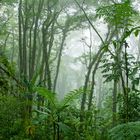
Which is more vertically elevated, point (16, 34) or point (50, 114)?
point (16, 34)

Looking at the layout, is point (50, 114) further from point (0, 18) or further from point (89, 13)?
point (0, 18)

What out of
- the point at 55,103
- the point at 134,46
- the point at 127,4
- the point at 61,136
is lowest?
the point at 61,136

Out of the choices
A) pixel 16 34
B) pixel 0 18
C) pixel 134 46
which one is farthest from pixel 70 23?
pixel 134 46

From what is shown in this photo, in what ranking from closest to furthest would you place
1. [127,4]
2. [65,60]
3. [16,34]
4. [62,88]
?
[127,4] → [16,34] → [62,88] → [65,60]

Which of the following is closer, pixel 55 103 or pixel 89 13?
pixel 55 103

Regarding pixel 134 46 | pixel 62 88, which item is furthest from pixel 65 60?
pixel 134 46

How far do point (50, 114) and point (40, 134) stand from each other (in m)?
1.43

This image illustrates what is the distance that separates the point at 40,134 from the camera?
6.98m

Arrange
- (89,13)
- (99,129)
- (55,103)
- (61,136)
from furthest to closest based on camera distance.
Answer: (89,13) → (99,129) → (61,136) → (55,103)

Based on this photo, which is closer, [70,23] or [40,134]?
[40,134]

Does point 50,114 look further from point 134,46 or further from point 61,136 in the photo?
point 134,46

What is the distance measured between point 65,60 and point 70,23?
33.6 meters

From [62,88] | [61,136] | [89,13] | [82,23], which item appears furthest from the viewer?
[62,88]

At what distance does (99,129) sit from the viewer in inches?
302
